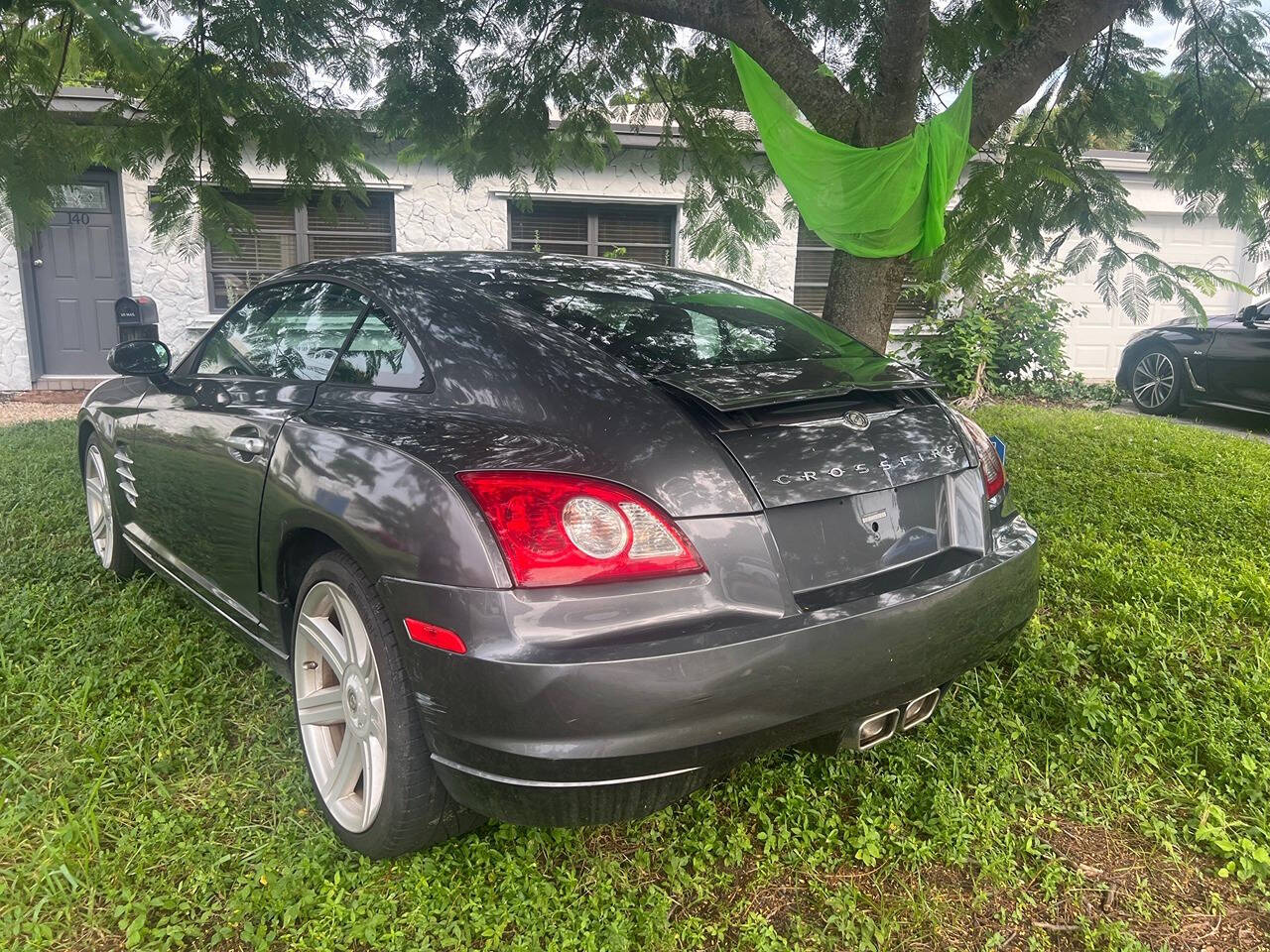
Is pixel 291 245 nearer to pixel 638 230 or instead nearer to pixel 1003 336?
pixel 638 230

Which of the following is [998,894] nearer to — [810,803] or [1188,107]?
[810,803]

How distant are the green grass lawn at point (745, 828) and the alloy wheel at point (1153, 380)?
20.2 ft

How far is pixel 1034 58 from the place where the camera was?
4.11m

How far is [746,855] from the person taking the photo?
88.9 inches

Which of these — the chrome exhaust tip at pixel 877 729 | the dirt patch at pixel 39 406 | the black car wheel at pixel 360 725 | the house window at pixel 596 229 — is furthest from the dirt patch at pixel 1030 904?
the house window at pixel 596 229

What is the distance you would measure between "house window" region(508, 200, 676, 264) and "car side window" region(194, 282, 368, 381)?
742 centimetres

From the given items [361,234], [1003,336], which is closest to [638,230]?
[361,234]

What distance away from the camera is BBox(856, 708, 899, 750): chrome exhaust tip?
7.03ft

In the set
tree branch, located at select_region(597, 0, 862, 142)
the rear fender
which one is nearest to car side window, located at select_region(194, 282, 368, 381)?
the rear fender

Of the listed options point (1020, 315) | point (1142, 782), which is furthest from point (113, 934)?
point (1020, 315)

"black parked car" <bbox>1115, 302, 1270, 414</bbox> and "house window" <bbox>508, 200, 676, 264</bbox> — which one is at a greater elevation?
"house window" <bbox>508, 200, 676, 264</bbox>

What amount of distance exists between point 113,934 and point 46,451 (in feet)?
18.6

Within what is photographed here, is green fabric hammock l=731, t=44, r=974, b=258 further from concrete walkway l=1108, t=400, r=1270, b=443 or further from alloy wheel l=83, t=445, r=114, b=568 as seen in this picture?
concrete walkway l=1108, t=400, r=1270, b=443

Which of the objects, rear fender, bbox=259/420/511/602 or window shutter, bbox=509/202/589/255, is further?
window shutter, bbox=509/202/589/255
